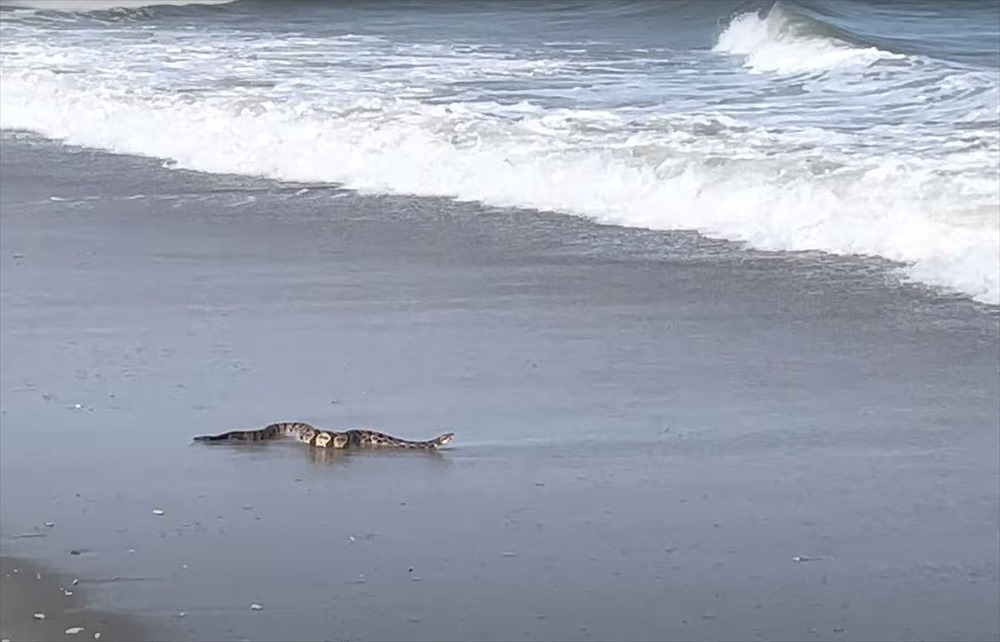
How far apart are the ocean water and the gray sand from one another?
46 cm

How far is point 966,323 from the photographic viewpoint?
676 cm

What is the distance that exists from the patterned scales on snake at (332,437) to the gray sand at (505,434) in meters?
0.07

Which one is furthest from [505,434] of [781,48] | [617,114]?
[781,48]

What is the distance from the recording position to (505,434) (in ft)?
18.1

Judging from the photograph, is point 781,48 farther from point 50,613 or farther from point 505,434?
point 50,613

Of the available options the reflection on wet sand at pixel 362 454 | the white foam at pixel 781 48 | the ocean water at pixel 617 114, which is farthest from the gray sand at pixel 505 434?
the white foam at pixel 781 48

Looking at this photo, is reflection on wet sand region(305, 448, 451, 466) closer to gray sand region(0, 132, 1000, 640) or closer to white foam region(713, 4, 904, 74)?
gray sand region(0, 132, 1000, 640)

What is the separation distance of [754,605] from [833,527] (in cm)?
58

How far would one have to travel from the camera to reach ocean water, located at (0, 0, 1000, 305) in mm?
8602

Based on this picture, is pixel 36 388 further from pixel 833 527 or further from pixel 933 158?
pixel 933 158

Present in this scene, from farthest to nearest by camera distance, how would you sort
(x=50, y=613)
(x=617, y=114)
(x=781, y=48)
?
(x=781, y=48) < (x=617, y=114) < (x=50, y=613)

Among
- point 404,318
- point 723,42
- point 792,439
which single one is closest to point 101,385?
point 404,318

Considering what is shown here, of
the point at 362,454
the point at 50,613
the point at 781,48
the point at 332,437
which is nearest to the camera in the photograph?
the point at 50,613

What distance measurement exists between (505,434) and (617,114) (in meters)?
6.26
